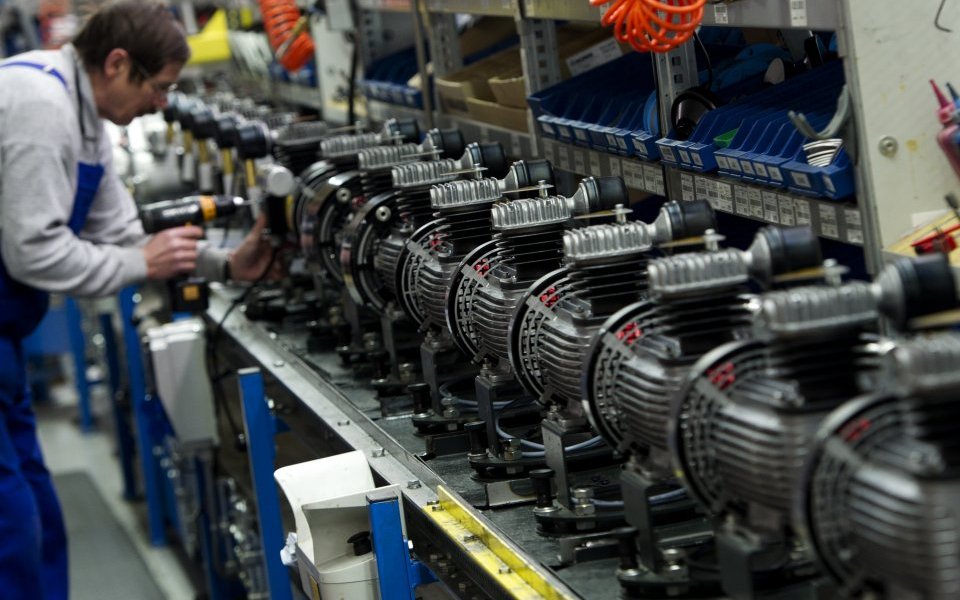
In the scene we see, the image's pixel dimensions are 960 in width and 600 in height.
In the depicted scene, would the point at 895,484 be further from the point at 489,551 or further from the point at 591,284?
the point at 489,551

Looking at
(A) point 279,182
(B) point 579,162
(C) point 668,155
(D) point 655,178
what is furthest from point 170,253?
(C) point 668,155

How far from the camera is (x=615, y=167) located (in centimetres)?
290

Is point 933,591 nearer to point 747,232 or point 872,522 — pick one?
point 872,522

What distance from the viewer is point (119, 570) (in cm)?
519

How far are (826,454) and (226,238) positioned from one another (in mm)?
3538

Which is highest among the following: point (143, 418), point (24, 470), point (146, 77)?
point (146, 77)

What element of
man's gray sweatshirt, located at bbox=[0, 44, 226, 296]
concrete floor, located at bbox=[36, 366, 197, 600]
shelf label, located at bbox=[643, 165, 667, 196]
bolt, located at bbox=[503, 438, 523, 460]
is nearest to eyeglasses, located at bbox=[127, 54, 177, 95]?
man's gray sweatshirt, located at bbox=[0, 44, 226, 296]

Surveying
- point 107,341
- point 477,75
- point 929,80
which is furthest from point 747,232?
point 107,341

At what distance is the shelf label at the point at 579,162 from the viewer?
9.95 ft

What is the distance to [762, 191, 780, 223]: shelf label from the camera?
221 cm

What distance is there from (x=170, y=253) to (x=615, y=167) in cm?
123

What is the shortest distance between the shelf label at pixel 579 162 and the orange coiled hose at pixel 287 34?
270 centimetres

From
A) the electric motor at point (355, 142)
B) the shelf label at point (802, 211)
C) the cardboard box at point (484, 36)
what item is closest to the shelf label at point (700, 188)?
the shelf label at point (802, 211)

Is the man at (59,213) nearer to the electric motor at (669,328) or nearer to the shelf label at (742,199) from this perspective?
the shelf label at (742,199)
